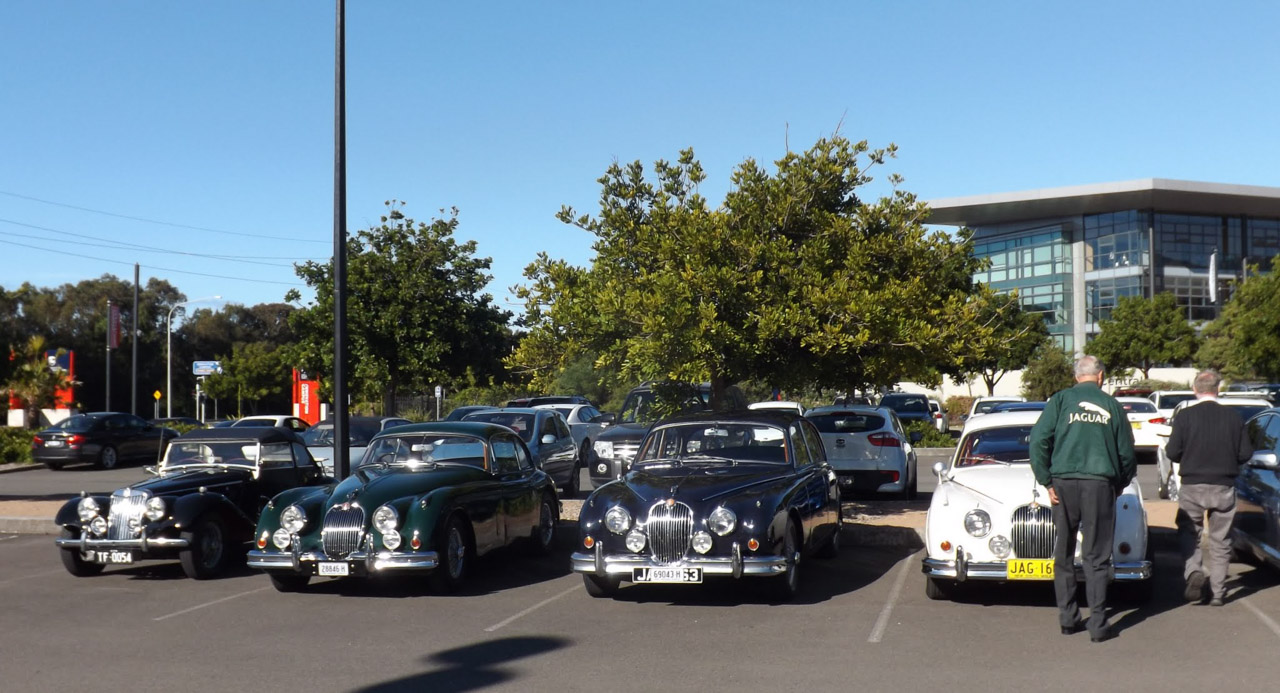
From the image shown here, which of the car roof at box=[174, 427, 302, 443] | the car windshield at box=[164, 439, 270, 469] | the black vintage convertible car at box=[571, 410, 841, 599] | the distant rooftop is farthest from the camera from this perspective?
the distant rooftop

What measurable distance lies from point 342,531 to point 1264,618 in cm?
704

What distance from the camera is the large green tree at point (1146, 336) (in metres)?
56.7

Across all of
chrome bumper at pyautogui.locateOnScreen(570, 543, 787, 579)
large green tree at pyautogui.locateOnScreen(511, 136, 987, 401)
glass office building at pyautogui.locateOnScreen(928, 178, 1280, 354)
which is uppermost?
glass office building at pyautogui.locateOnScreen(928, 178, 1280, 354)

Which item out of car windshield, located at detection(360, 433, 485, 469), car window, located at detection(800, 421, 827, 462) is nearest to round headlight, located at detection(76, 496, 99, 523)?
car windshield, located at detection(360, 433, 485, 469)

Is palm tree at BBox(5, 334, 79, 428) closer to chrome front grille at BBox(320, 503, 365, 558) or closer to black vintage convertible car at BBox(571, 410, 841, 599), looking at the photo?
chrome front grille at BBox(320, 503, 365, 558)

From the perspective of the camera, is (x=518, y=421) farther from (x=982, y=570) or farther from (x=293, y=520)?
(x=982, y=570)

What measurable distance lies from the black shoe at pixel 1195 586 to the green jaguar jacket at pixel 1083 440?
1522 mm

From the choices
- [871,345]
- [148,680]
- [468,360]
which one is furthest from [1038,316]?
[148,680]

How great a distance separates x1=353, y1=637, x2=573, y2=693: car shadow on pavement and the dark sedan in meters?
23.0

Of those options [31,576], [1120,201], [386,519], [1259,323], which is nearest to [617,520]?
[386,519]

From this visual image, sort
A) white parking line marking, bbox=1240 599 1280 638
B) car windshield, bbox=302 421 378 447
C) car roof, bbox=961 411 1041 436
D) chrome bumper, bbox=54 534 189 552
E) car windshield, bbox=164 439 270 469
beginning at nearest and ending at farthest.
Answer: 1. white parking line marking, bbox=1240 599 1280 638
2. car roof, bbox=961 411 1041 436
3. chrome bumper, bbox=54 534 189 552
4. car windshield, bbox=164 439 270 469
5. car windshield, bbox=302 421 378 447

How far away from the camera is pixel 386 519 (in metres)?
9.52

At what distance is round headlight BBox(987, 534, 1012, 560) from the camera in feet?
27.6

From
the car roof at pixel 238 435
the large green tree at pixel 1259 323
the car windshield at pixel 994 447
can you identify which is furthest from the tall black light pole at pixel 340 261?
the large green tree at pixel 1259 323
